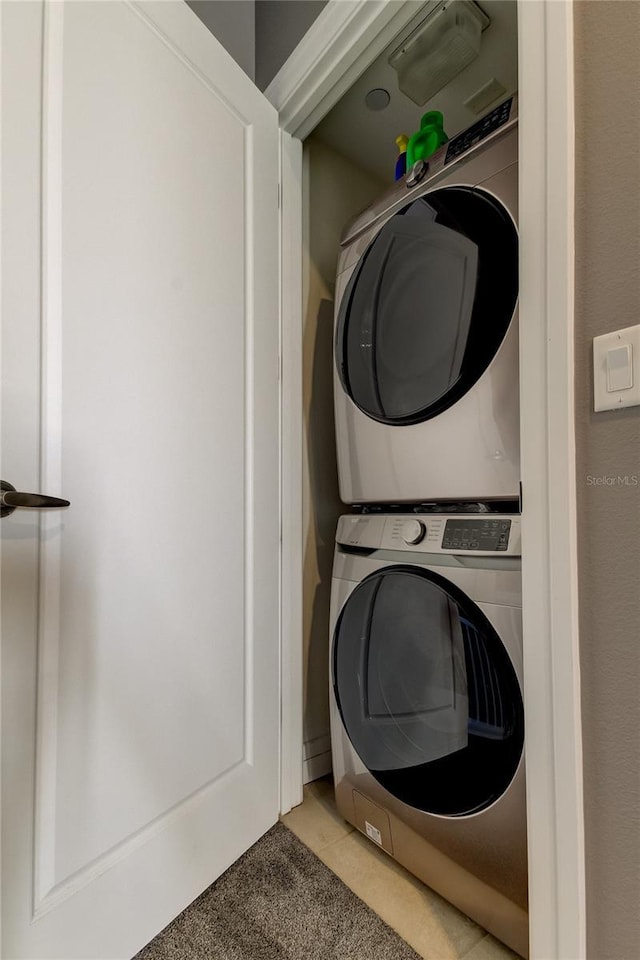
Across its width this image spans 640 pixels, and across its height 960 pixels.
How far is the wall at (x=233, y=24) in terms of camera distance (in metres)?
1.45

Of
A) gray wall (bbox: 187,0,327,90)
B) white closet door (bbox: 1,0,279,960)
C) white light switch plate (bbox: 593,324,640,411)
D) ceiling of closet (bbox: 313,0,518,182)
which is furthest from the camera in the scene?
gray wall (bbox: 187,0,327,90)

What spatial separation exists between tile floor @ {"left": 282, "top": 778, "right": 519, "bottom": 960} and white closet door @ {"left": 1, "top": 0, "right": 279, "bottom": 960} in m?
0.15

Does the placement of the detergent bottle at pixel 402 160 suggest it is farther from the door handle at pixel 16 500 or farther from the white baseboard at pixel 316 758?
the white baseboard at pixel 316 758

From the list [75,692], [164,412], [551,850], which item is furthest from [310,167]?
[551,850]

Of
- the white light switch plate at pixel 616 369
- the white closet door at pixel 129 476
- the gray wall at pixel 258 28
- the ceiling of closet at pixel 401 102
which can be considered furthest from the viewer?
the gray wall at pixel 258 28

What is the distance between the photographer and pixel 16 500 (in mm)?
647

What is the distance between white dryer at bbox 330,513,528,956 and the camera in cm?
83

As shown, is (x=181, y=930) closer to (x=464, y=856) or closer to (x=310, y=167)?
(x=464, y=856)

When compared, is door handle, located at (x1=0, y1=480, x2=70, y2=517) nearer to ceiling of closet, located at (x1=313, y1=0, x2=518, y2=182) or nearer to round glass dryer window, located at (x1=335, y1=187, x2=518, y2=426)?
round glass dryer window, located at (x1=335, y1=187, x2=518, y2=426)

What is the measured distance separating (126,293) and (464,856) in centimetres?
125

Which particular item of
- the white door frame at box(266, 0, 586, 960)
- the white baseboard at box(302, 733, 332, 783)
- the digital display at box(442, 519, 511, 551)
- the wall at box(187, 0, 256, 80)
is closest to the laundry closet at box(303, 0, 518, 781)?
the white baseboard at box(302, 733, 332, 783)

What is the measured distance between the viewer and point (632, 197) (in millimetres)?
604

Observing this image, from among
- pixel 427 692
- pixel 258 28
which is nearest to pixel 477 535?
pixel 427 692

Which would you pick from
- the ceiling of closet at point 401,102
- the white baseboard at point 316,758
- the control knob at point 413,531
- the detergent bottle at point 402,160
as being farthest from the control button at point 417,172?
the white baseboard at point 316,758
